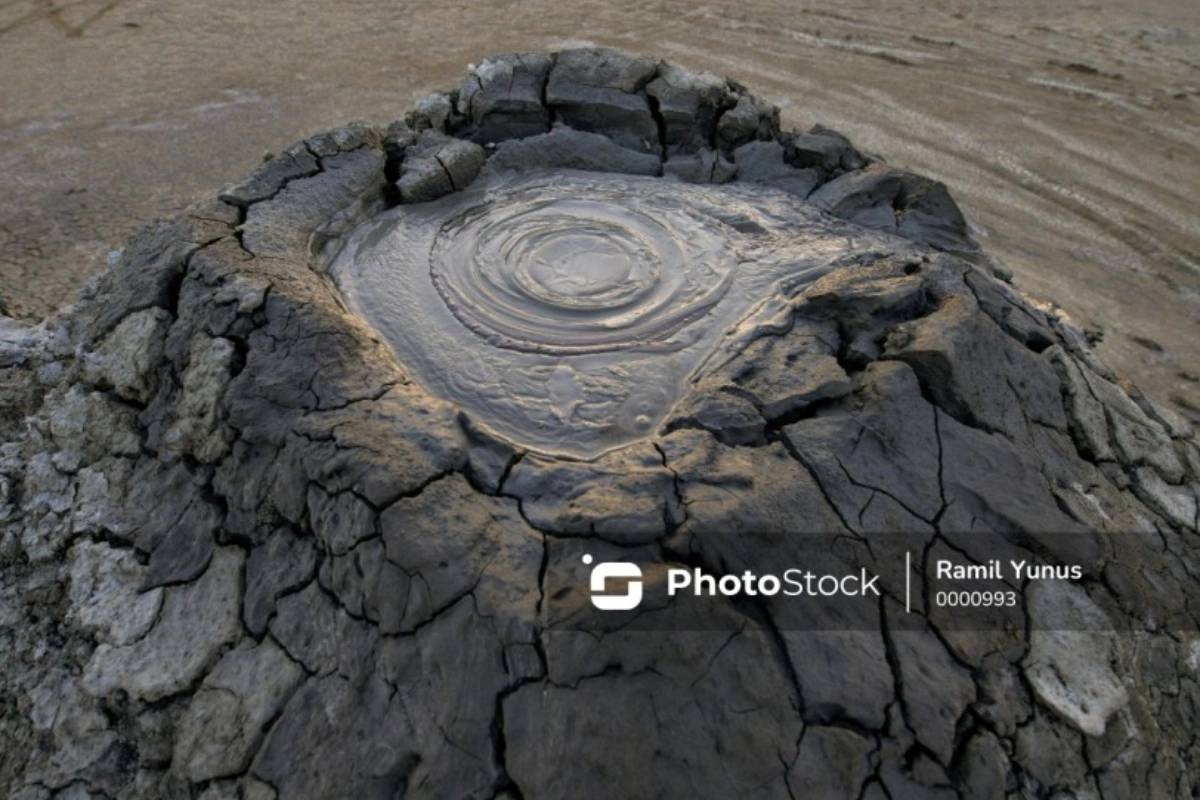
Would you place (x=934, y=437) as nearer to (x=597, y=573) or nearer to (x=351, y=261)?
(x=597, y=573)

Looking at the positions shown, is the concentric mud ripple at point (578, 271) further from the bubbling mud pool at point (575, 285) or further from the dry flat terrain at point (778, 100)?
the dry flat terrain at point (778, 100)

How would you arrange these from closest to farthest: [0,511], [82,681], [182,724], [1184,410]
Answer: [182,724] < [82,681] < [0,511] < [1184,410]

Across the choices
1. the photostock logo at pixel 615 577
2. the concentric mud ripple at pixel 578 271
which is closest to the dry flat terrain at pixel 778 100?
the concentric mud ripple at pixel 578 271

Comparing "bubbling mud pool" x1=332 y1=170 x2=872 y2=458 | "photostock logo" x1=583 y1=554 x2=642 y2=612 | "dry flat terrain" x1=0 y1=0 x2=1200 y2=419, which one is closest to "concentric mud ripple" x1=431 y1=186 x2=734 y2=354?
"bubbling mud pool" x1=332 y1=170 x2=872 y2=458

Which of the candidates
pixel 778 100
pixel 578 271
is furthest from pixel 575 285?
pixel 778 100

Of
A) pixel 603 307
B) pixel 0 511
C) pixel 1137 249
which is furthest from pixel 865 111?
pixel 0 511

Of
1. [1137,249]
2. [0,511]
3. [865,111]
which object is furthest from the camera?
[865,111]

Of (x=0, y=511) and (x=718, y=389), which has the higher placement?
(x=718, y=389)

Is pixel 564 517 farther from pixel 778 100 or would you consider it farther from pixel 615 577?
pixel 778 100
